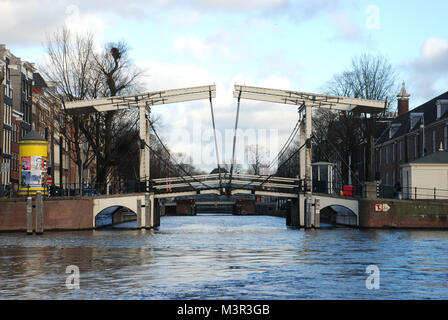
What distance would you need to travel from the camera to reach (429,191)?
44.8 meters

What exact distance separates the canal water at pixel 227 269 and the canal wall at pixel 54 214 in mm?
9042

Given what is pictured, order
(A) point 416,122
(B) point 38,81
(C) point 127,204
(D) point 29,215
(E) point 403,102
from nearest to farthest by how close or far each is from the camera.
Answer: (D) point 29,215, (C) point 127,204, (A) point 416,122, (B) point 38,81, (E) point 403,102

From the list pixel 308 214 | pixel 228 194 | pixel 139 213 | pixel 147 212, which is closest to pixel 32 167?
pixel 139 213

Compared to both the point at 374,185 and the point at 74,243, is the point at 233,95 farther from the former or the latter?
the point at 74,243

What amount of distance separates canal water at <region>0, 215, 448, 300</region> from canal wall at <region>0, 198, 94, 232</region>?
29.7ft

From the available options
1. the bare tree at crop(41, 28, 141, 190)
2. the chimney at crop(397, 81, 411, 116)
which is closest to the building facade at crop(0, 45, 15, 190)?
the bare tree at crop(41, 28, 141, 190)

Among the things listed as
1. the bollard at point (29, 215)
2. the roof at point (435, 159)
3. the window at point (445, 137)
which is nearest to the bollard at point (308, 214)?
the roof at point (435, 159)

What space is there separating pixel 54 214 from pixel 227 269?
924 inches

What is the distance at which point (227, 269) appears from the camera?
1902cm

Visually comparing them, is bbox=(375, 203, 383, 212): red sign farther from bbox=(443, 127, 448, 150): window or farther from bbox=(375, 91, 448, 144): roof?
bbox=(375, 91, 448, 144): roof

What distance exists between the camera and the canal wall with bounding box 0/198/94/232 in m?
39.6

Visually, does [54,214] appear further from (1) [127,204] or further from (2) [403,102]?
(2) [403,102]

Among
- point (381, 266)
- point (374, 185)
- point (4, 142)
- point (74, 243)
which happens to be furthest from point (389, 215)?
point (4, 142)
